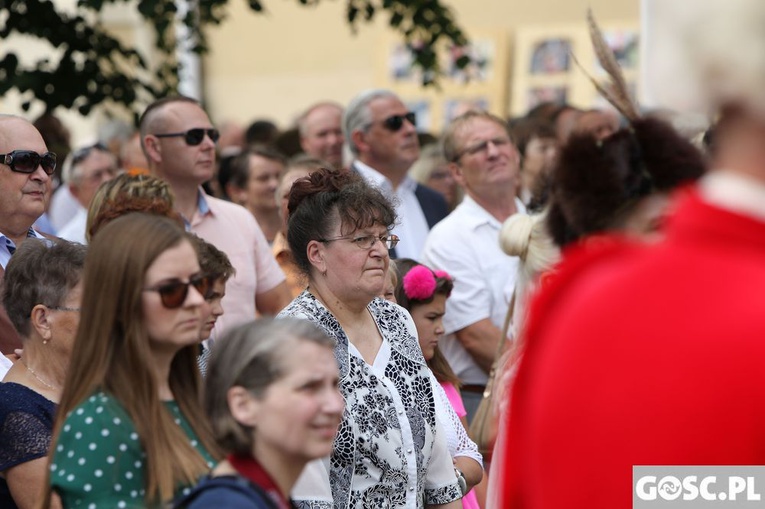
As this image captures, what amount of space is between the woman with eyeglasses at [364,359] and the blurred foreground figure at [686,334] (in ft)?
7.64

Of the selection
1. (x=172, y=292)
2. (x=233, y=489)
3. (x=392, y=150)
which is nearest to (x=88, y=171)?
(x=392, y=150)

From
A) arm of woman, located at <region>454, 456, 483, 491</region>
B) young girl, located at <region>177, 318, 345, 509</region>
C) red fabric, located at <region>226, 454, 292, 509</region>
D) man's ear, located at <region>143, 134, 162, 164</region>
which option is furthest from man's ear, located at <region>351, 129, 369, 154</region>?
red fabric, located at <region>226, 454, 292, 509</region>

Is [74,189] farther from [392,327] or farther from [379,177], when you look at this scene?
[392,327]

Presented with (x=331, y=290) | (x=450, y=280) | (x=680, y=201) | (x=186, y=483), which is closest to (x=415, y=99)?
(x=450, y=280)

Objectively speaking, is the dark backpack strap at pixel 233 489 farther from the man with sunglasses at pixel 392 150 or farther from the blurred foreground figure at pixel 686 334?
the man with sunglasses at pixel 392 150

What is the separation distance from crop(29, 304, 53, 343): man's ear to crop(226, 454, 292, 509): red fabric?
148 cm

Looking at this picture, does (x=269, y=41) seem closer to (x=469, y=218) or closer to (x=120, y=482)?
(x=469, y=218)

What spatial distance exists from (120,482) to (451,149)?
14.2 ft

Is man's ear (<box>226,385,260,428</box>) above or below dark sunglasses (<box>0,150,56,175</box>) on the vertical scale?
above

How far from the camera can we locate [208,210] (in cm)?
612

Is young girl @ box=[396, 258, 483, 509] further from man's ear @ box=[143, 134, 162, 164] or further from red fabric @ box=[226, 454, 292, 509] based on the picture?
red fabric @ box=[226, 454, 292, 509]

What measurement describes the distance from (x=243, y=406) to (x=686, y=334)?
1.35 m

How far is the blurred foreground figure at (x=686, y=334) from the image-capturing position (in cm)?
147

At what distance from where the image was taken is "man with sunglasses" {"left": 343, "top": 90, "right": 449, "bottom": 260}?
24.1 feet
